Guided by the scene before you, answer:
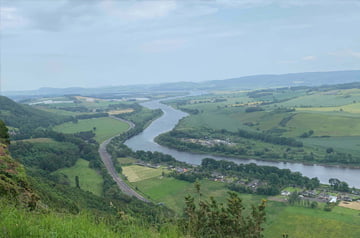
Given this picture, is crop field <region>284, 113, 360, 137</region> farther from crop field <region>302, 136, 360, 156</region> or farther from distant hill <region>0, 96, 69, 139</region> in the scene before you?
distant hill <region>0, 96, 69, 139</region>

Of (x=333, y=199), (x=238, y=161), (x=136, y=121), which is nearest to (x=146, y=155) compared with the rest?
(x=238, y=161)

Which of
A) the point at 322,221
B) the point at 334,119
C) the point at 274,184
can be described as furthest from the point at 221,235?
the point at 334,119

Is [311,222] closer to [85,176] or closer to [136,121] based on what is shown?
[85,176]

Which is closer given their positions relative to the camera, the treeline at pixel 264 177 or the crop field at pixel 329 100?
the treeline at pixel 264 177

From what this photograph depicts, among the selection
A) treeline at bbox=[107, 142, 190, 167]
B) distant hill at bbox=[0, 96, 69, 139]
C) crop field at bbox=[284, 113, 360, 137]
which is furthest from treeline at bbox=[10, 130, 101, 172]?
crop field at bbox=[284, 113, 360, 137]

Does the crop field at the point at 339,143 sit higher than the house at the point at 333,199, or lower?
higher

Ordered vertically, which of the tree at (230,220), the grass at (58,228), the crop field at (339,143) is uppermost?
the grass at (58,228)

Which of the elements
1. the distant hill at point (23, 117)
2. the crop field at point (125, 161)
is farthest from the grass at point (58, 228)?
the distant hill at point (23, 117)

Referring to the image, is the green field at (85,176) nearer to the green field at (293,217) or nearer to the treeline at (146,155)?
the green field at (293,217)

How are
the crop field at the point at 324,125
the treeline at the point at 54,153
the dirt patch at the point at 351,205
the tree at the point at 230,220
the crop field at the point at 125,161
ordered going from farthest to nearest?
the crop field at the point at 324,125, the crop field at the point at 125,161, the treeline at the point at 54,153, the dirt patch at the point at 351,205, the tree at the point at 230,220
